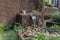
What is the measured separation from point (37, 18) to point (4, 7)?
1781 millimetres

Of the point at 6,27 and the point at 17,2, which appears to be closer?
the point at 6,27

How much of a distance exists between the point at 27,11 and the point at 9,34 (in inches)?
155

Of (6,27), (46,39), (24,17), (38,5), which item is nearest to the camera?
(46,39)

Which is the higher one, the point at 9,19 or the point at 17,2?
the point at 17,2

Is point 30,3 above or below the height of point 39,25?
above

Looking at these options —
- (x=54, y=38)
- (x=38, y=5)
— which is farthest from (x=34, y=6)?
(x=54, y=38)

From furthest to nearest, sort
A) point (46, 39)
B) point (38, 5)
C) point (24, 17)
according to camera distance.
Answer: point (38, 5) < point (24, 17) < point (46, 39)

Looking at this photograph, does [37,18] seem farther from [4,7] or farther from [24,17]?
[4,7]

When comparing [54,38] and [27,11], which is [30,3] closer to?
[27,11]

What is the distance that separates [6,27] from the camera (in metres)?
11.1

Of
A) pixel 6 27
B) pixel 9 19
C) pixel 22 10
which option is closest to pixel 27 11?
pixel 22 10

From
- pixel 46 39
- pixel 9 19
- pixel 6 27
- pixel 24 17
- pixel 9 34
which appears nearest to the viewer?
pixel 46 39

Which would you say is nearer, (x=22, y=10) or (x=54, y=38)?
Answer: (x=54, y=38)

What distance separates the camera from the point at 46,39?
802 centimetres
